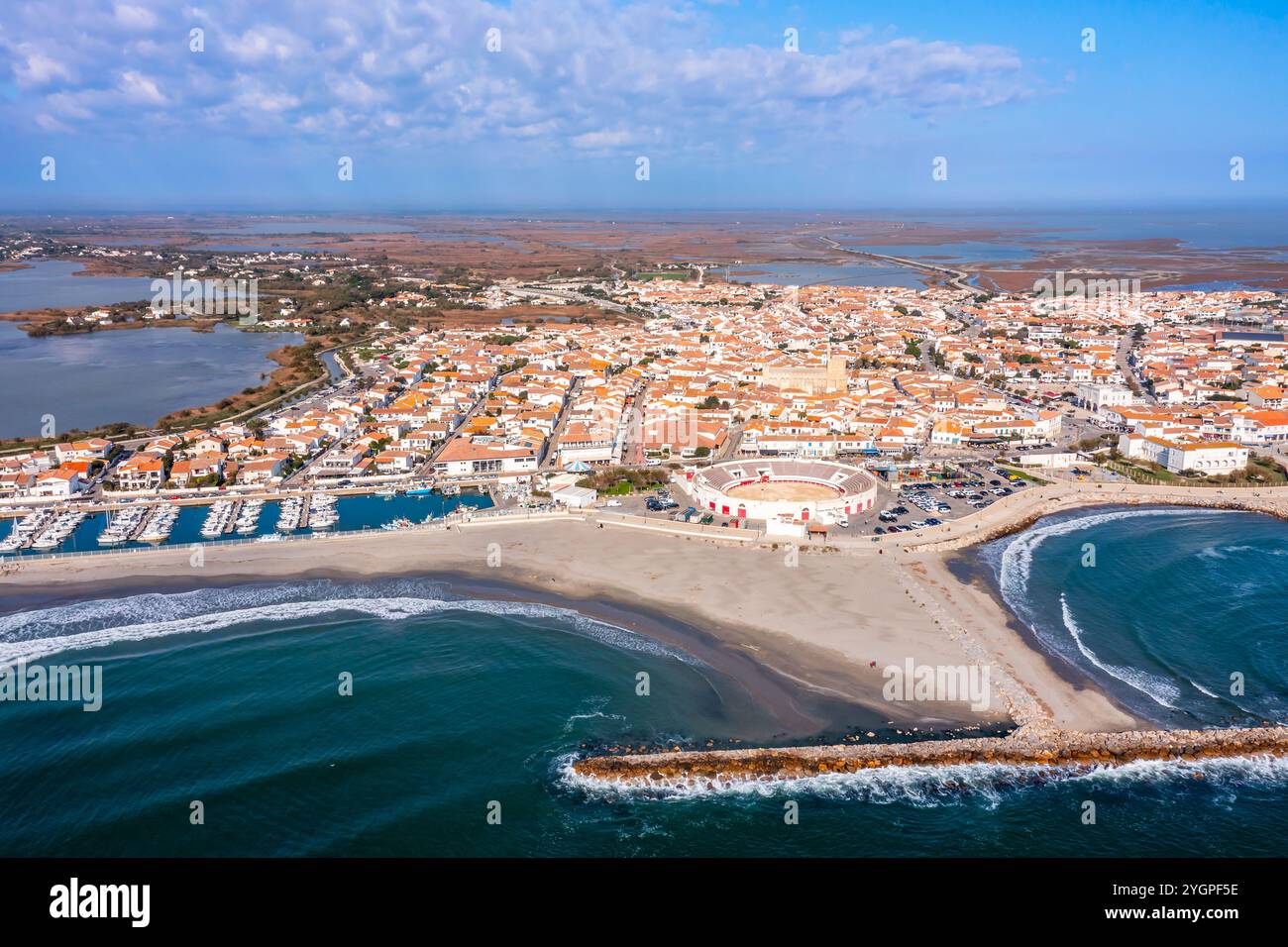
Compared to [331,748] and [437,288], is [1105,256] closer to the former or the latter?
[437,288]

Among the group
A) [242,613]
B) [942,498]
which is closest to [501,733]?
[242,613]

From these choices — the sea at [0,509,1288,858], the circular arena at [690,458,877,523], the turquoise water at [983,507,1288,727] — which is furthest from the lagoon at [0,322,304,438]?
the turquoise water at [983,507,1288,727]

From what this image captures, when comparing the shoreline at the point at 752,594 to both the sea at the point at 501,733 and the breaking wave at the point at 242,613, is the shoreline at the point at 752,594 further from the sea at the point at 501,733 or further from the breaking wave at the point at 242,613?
the sea at the point at 501,733

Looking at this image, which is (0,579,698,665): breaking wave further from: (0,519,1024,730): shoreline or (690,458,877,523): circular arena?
(690,458,877,523): circular arena

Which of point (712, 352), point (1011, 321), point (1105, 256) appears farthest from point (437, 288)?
point (1105, 256)

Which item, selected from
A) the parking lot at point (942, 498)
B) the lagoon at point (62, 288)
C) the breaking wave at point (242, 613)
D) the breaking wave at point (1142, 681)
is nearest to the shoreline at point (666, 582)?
the breaking wave at point (242, 613)

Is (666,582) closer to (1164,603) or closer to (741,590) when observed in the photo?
(741,590)
